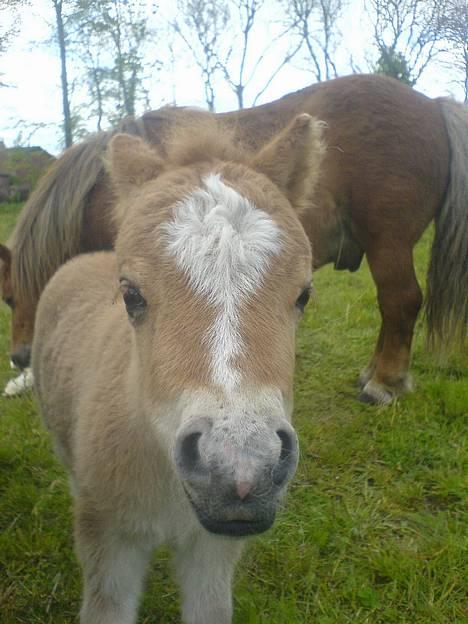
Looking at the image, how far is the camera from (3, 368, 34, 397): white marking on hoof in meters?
4.54

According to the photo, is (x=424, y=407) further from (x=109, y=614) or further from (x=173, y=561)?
(x=109, y=614)

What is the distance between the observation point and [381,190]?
4.09m

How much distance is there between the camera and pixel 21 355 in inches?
181

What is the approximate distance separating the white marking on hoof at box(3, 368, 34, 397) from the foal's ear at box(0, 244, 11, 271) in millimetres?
854

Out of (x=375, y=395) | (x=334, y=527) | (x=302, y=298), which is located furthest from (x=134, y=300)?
(x=375, y=395)

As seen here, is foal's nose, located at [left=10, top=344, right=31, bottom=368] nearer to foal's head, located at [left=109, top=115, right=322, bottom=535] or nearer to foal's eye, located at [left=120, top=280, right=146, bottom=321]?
foal's head, located at [left=109, top=115, right=322, bottom=535]

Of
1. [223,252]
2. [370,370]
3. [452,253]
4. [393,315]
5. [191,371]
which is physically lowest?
A: [370,370]

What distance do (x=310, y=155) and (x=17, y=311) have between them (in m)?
3.18

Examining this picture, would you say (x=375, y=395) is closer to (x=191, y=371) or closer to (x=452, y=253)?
(x=452, y=253)

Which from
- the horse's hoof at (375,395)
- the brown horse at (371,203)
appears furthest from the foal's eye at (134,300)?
the horse's hoof at (375,395)

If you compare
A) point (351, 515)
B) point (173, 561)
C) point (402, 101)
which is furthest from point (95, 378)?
point (402, 101)

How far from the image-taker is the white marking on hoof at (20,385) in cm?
454

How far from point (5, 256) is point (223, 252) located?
3.53 meters

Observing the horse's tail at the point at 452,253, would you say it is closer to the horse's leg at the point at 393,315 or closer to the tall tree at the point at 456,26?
the horse's leg at the point at 393,315
